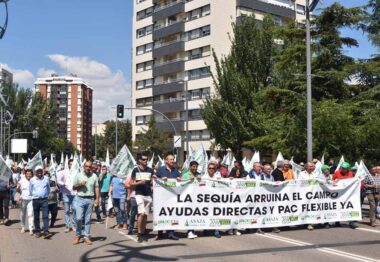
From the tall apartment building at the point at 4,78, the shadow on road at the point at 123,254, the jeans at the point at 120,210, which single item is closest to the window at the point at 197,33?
the tall apartment building at the point at 4,78

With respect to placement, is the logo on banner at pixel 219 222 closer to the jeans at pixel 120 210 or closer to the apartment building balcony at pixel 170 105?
the jeans at pixel 120 210

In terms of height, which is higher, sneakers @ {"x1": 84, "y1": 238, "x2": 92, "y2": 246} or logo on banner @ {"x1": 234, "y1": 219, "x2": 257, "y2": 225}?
logo on banner @ {"x1": 234, "y1": 219, "x2": 257, "y2": 225}

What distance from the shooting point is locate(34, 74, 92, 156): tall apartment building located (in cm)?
16800

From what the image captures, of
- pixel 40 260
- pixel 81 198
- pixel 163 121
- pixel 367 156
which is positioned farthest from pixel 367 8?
pixel 163 121

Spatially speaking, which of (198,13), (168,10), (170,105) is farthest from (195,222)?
(168,10)

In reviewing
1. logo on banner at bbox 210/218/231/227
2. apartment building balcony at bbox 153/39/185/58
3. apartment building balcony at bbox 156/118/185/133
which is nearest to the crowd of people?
logo on banner at bbox 210/218/231/227

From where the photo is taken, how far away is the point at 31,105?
80562mm

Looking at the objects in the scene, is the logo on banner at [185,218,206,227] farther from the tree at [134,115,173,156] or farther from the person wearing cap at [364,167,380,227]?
the tree at [134,115,173,156]

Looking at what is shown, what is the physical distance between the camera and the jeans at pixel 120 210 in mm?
13922

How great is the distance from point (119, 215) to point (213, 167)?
323cm

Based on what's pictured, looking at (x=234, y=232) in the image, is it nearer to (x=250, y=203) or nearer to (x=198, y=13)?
(x=250, y=203)

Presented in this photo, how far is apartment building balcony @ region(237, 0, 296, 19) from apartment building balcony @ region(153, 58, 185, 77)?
33.1 ft

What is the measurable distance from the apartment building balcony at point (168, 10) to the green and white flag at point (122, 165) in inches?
1984

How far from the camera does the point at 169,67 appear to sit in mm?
64875
